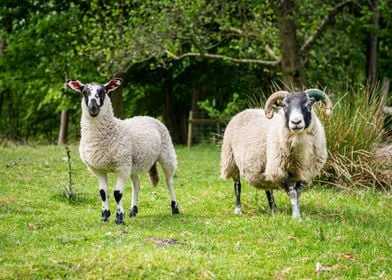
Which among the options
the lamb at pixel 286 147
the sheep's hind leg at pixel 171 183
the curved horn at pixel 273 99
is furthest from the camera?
the sheep's hind leg at pixel 171 183


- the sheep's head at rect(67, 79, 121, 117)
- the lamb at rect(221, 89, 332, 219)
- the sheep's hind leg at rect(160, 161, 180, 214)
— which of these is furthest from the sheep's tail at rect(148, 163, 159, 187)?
the sheep's head at rect(67, 79, 121, 117)

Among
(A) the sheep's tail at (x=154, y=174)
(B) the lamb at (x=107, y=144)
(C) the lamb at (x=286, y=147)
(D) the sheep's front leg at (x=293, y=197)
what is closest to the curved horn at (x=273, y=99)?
(C) the lamb at (x=286, y=147)

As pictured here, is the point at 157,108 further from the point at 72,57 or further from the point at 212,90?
the point at 72,57

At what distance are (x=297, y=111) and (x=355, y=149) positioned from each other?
4093 mm

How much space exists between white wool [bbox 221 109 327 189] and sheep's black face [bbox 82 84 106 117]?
2376mm

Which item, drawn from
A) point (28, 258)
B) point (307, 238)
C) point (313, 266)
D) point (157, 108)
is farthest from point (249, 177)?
point (157, 108)

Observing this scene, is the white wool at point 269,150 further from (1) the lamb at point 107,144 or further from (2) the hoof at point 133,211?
(2) the hoof at point 133,211

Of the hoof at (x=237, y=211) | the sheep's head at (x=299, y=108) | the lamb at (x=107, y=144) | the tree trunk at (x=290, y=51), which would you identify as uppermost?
the tree trunk at (x=290, y=51)

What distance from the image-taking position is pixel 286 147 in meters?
9.19

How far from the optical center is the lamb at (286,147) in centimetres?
897

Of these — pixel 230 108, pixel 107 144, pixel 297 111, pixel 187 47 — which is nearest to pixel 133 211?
pixel 107 144

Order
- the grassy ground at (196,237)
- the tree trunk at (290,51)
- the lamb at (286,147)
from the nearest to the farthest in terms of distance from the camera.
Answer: the grassy ground at (196,237) < the lamb at (286,147) < the tree trunk at (290,51)

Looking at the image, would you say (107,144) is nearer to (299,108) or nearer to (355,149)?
(299,108)

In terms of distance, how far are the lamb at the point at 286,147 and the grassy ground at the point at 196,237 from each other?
52 centimetres
